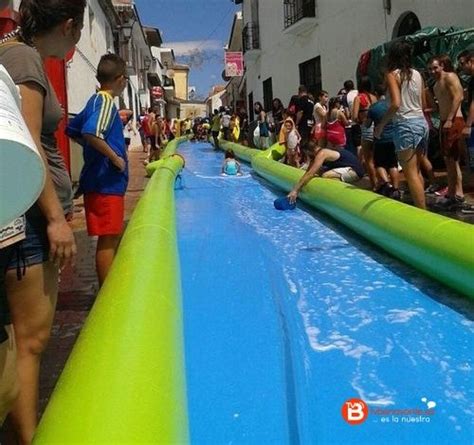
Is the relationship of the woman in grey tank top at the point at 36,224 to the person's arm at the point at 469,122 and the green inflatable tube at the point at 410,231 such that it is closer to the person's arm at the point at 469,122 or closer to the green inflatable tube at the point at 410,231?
the green inflatable tube at the point at 410,231

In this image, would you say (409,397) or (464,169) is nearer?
(409,397)

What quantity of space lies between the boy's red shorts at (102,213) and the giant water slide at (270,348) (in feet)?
0.45

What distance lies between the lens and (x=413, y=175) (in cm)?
474

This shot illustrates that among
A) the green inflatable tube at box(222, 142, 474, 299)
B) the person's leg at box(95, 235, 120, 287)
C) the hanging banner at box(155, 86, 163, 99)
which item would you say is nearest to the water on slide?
the green inflatable tube at box(222, 142, 474, 299)

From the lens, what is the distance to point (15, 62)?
5.48ft

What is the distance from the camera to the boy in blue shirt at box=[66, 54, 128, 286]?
3055 mm

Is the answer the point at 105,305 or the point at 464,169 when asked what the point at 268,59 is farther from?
the point at 105,305

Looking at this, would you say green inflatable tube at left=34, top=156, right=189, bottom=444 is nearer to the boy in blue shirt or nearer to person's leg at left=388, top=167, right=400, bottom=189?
the boy in blue shirt

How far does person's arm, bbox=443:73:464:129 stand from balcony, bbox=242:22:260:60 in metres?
Answer: 18.3

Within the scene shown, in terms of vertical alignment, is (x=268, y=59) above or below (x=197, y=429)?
above

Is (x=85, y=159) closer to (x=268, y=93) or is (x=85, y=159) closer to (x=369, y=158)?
(x=369, y=158)

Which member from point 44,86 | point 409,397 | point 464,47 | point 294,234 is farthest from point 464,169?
point 44,86

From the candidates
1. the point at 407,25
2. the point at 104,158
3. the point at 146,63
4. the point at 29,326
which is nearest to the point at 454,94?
the point at 104,158

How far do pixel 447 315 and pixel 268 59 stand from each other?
19759 mm
